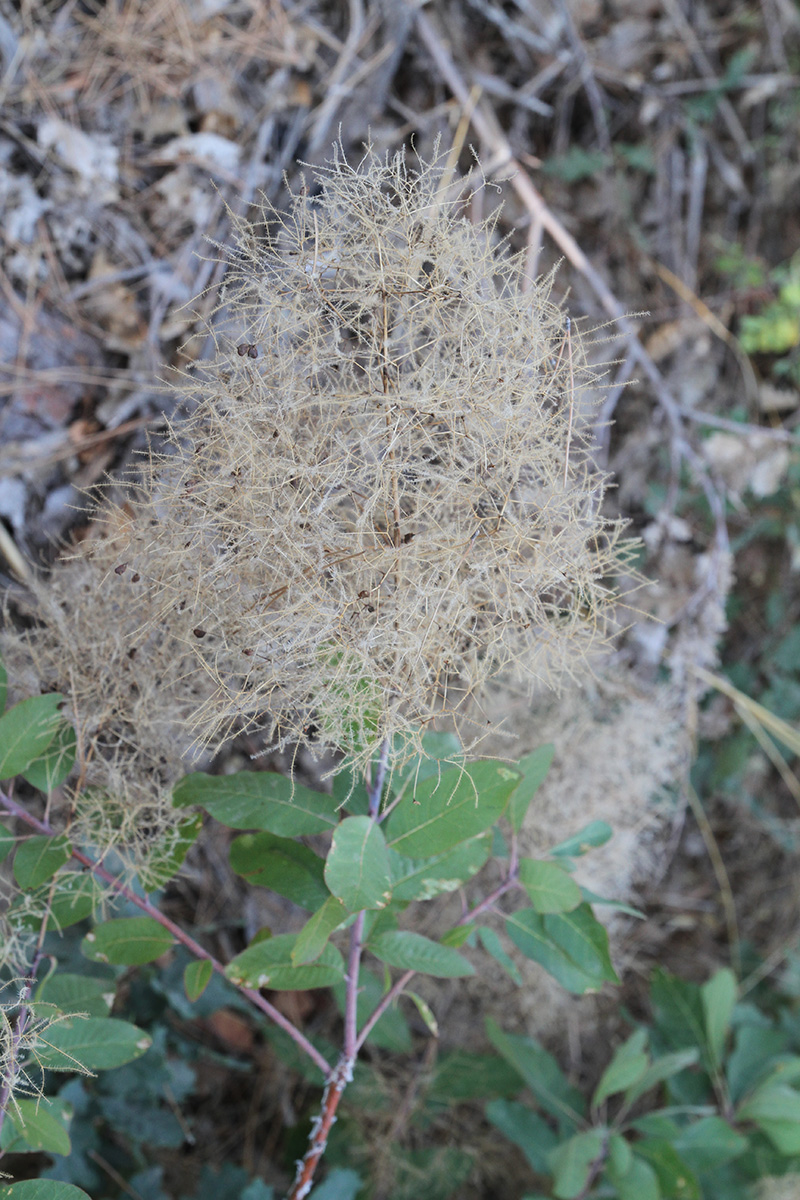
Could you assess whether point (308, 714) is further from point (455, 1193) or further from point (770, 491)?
point (770, 491)

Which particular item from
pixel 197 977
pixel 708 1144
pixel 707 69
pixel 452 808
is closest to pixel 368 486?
pixel 452 808

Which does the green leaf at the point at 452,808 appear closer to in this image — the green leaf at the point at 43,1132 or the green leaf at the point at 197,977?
the green leaf at the point at 197,977

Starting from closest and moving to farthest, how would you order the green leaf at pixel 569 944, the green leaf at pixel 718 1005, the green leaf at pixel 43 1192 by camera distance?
the green leaf at pixel 43 1192 → the green leaf at pixel 569 944 → the green leaf at pixel 718 1005

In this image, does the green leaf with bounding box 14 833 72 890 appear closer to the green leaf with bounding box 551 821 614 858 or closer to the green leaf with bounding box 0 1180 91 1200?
the green leaf with bounding box 0 1180 91 1200

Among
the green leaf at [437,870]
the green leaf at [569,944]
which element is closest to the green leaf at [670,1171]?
the green leaf at [569,944]

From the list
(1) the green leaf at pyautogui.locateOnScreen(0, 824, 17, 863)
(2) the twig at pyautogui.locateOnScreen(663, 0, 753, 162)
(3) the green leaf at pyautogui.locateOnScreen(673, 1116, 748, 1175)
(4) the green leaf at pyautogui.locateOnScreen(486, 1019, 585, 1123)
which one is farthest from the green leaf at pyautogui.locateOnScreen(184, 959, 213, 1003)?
(2) the twig at pyautogui.locateOnScreen(663, 0, 753, 162)

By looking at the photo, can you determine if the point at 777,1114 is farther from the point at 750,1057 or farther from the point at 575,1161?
the point at 575,1161
